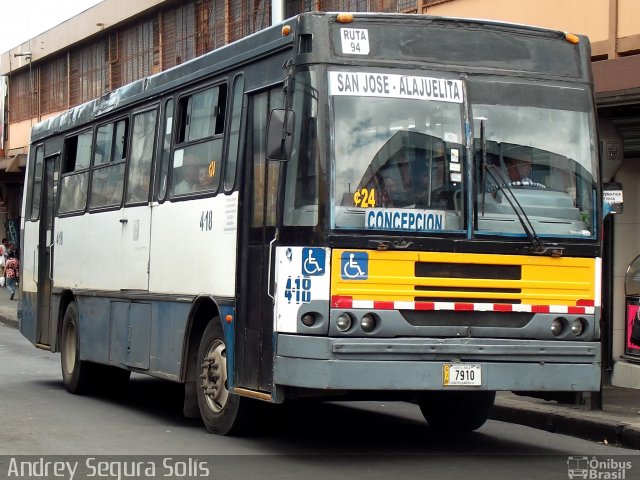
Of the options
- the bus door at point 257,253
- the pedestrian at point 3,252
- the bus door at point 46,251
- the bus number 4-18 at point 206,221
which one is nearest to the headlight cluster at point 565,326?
the bus door at point 257,253

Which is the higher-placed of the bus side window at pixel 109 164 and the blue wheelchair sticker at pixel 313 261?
the bus side window at pixel 109 164

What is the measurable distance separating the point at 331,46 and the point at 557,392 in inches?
123

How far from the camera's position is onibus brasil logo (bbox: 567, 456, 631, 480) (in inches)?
366

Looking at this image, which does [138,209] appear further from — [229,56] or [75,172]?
[75,172]

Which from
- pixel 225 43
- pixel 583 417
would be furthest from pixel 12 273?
pixel 583 417

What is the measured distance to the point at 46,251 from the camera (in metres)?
16.5

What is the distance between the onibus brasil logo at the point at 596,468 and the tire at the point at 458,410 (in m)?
1.16

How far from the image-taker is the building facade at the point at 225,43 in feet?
51.5

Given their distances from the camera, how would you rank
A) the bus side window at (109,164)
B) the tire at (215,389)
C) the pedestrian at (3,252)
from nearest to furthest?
1. the tire at (215,389)
2. the bus side window at (109,164)
3. the pedestrian at (3,252)

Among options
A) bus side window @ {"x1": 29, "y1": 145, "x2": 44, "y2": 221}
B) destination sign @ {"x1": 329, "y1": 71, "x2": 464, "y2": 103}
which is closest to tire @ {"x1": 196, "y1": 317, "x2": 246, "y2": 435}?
destination sign @ {"x1": 329, "y1": 71, "x2": 464, "y2": 103}

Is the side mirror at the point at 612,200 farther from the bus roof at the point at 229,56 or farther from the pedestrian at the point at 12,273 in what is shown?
the pedestrian at the point at 12,273

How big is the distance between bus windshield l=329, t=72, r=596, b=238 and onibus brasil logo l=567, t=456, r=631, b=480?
69.4 inches

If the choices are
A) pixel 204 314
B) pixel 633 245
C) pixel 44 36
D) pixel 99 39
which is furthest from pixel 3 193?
pixel 204 314

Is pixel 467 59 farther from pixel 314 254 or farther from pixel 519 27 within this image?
pixel 314 254
